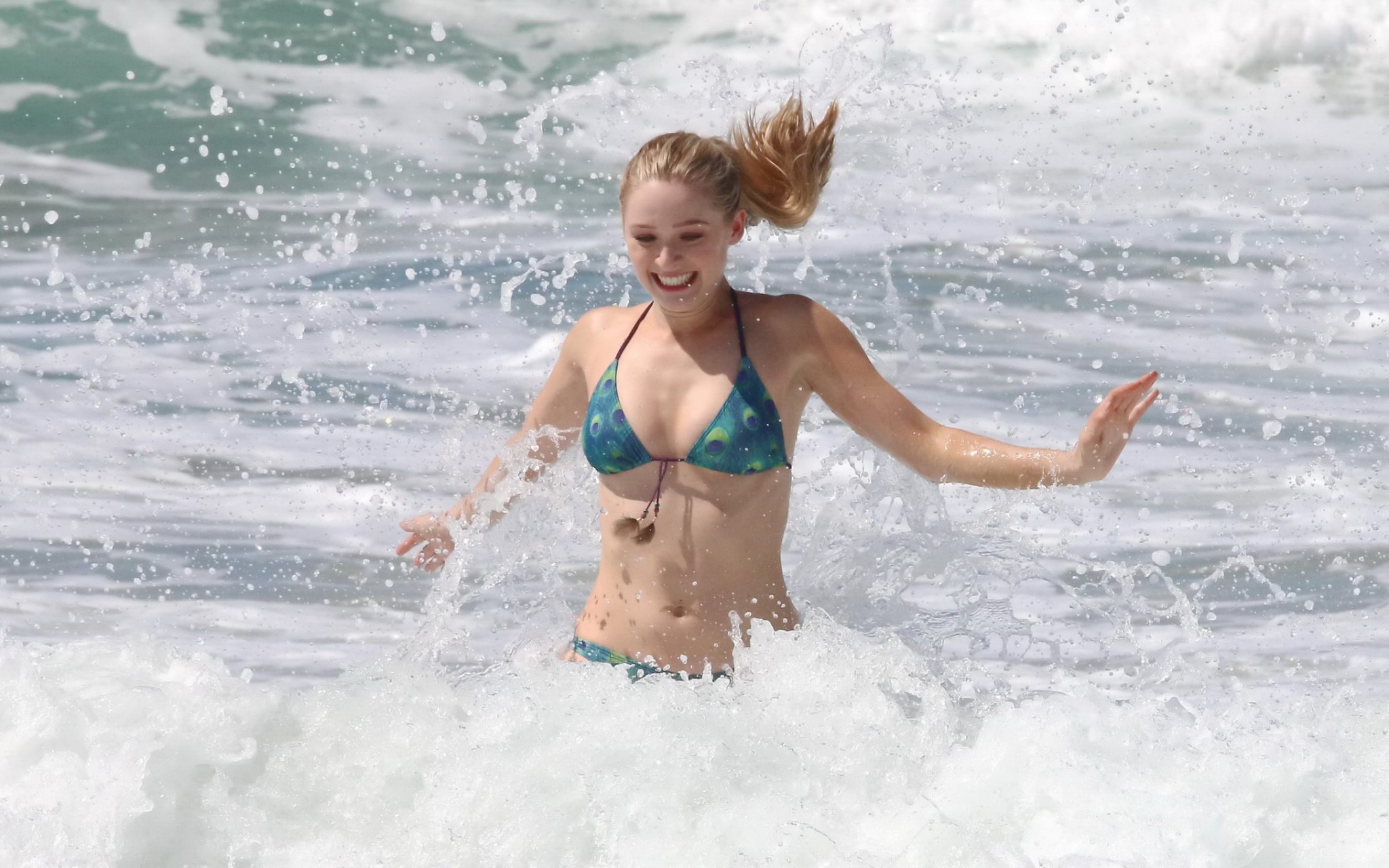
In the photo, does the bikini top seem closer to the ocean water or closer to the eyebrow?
the eyebrow

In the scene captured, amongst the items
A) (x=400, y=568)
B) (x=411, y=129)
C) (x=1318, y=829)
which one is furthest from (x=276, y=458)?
(x=411, y=129)

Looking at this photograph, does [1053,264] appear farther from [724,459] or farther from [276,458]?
[724,459]

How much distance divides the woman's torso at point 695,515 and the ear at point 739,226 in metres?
0.15

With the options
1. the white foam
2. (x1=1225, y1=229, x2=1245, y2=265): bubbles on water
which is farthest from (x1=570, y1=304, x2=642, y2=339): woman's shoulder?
(x1=1225, y1=229, x2=1245, y2=265): bubbles on water

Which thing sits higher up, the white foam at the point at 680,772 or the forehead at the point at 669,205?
the forehead at the point at 669,205

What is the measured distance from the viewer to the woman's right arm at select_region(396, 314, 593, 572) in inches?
154

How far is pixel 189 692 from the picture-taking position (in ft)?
11.1

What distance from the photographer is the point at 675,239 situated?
11.5ft

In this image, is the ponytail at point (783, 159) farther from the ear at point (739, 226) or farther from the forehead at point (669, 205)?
the forehead at point (669, 205)

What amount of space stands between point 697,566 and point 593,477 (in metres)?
0.75

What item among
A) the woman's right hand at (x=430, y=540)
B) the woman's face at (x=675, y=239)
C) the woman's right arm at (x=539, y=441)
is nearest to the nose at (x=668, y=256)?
the woman's face at (x=675, y=239)

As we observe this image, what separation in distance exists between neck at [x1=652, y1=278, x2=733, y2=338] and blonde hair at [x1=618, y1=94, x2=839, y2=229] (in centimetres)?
20

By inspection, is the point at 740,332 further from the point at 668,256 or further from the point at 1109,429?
the point at 1109,429

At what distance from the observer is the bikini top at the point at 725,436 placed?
3502 millimetres
